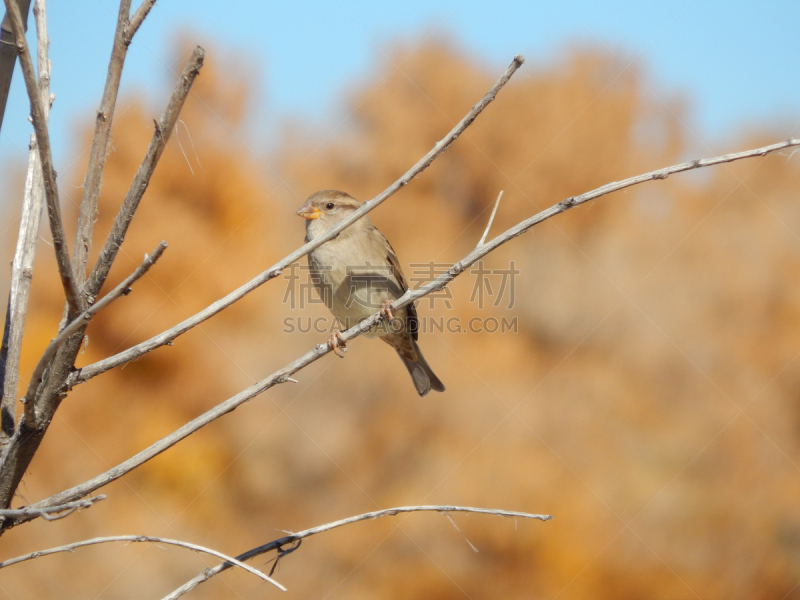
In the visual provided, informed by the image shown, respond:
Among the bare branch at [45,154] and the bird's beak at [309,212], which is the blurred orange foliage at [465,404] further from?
the bare branch at [45,154]

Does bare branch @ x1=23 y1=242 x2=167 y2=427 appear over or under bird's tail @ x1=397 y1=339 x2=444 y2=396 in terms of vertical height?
under

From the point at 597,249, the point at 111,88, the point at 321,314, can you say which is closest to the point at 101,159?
the point at 111,88

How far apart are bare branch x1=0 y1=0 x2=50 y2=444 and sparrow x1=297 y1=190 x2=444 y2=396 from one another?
2.35 meters

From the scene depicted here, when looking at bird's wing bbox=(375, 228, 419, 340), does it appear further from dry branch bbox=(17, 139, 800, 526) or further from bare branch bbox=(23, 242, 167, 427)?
bare branch bbox=(23, 242, 167, 427)

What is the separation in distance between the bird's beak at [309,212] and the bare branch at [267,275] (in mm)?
2603

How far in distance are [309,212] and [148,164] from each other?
9.69 feet

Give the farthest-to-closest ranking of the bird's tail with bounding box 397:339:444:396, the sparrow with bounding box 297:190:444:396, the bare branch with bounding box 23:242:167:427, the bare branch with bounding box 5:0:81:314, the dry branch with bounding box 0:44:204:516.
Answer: the bird's tail with bounding box 397:339:444:396
the sparrow with bounding box 297:190:444:396
the dry branch with bounding box 0:44:204:516
the bare branch with bounding box 23:242:167:427
the bare branch with bounding box 5:0:81:314

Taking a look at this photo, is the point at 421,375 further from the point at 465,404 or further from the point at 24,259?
the point at 465,404

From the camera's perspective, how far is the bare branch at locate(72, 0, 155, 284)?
1.12m

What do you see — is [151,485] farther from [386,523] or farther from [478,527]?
[478,527]

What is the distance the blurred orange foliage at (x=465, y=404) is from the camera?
42.0 ft

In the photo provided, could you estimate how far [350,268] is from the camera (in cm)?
388

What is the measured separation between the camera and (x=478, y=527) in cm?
1214

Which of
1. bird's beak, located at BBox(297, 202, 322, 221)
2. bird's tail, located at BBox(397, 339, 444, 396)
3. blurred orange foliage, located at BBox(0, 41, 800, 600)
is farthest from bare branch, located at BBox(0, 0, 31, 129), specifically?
blurred orange foliage, located at BBox(0, 41, 800, 600)
